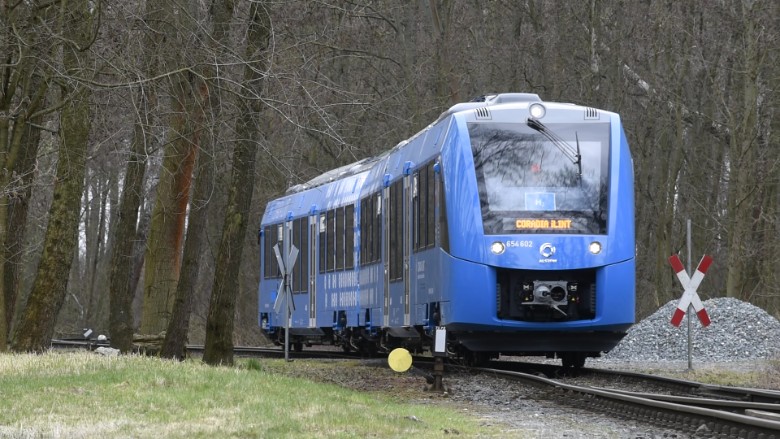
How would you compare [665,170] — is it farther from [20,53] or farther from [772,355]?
[20,53]

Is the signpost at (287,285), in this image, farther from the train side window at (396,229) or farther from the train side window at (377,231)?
the train side window at (396,229)

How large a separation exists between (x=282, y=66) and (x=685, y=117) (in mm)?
26160

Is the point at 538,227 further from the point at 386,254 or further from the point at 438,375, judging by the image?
the point at 386,254

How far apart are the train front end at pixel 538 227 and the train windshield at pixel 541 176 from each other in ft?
0.04

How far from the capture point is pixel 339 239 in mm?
26797

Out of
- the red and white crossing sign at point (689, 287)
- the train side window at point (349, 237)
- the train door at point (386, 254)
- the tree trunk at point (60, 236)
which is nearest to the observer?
the tree trunk at point (60, 236)

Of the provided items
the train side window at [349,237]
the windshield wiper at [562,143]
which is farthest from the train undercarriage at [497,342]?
the windshield wiper at [562,143]

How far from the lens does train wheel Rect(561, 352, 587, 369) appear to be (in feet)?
66.8

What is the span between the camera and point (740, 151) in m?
35.7

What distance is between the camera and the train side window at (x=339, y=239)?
2655 centimetres

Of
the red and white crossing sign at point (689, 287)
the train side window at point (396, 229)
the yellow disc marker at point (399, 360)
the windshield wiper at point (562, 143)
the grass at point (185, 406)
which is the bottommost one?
the grass at point (185, 406)

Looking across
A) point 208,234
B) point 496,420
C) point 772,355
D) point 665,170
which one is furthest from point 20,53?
point 665,170

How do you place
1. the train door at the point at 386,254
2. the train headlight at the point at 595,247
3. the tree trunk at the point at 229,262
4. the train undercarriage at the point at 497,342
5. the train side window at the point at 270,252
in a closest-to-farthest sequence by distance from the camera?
the train headlight at the point at 595,247 < the train undercarriage at the point at 497,342 < the tree trunk at the point at 229,262 < the train door at the point at 386,254 < the train side window at the point at 270,252

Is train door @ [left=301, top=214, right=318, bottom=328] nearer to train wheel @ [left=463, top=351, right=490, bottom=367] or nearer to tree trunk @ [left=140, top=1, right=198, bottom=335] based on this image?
tree trunk @ [left=140, top=1, right=198, bottom=335]
